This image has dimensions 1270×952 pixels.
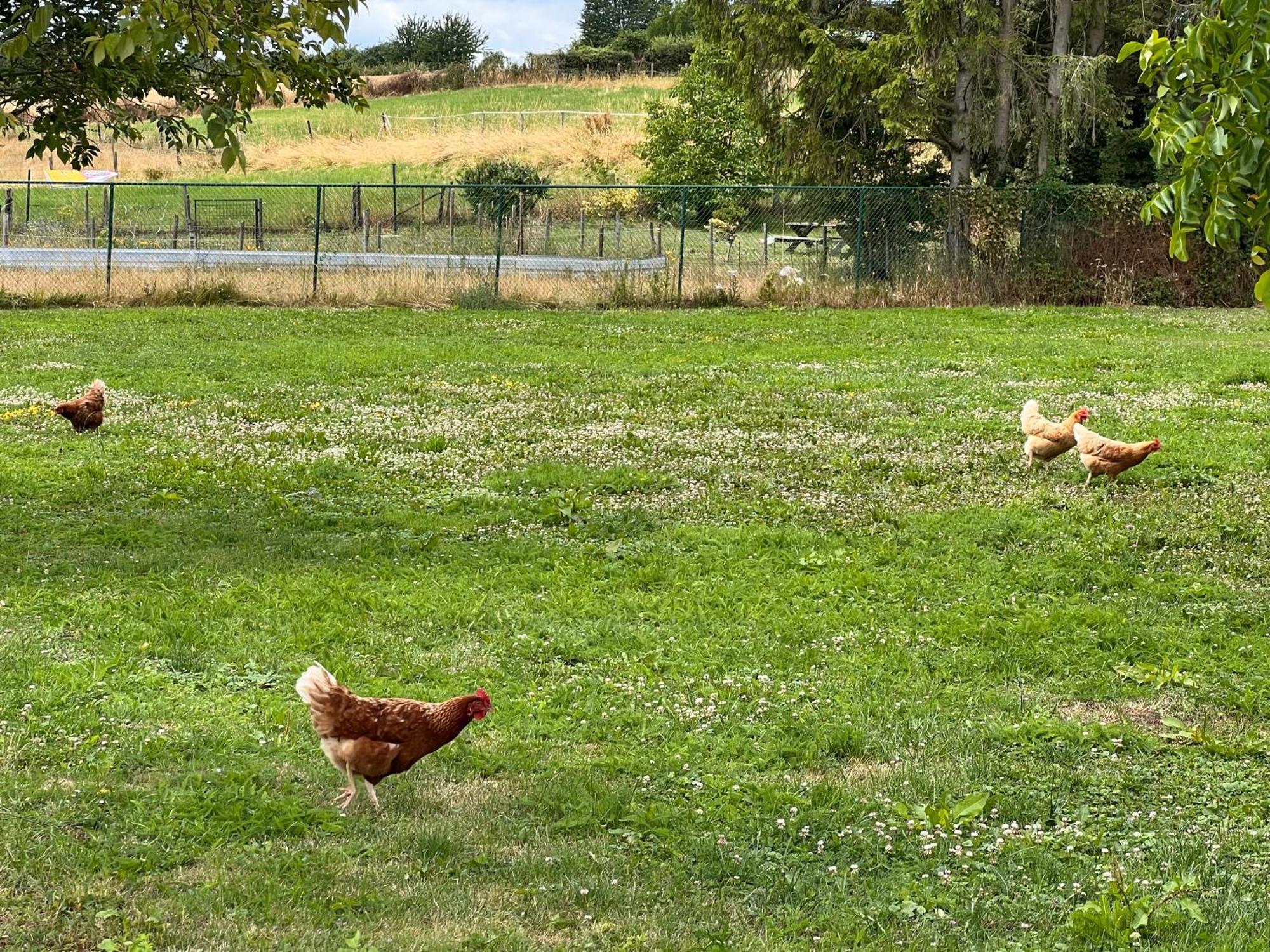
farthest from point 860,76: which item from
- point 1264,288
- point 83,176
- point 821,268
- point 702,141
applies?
point 83,176

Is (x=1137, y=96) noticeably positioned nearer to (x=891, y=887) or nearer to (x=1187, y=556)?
(x=1187, y=556)

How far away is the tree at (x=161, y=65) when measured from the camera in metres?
4.62

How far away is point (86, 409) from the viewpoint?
468 inches

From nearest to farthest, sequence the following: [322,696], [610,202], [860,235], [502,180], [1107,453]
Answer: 1. [322,696]
2. [1107,453]
3. [860,235]
4. [502,180]
5. [610,202]

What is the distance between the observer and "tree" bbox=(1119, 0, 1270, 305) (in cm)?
A: 443

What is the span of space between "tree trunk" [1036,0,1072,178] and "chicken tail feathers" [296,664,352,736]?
26.1 metres

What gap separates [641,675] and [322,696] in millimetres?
2035

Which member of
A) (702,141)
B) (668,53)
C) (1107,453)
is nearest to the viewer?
(1107,453)

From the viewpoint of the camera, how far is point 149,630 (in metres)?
6.72

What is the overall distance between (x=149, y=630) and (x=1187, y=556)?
21.6 ft

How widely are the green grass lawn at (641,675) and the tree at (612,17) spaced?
9106cm

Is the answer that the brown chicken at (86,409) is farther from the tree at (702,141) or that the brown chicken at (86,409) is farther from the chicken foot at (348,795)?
the tree at (702,141)

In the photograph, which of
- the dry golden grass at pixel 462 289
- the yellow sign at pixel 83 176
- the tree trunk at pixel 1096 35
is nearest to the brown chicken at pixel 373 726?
the dry golden grass at pixel 462 289

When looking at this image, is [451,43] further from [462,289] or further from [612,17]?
[462,289]
